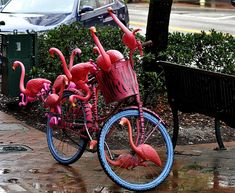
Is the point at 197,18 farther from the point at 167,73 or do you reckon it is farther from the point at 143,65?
the point at 167,73

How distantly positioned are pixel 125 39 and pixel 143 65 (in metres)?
3.25

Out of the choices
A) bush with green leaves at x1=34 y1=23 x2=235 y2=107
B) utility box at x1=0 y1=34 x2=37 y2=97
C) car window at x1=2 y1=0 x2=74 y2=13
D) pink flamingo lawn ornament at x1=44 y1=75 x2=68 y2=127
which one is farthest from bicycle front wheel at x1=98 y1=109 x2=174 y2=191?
car window at x1=2 y1=0 x2=74 y2=13

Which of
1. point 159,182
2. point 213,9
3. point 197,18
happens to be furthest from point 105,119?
point 213,9

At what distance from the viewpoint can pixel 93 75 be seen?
20.4 feet

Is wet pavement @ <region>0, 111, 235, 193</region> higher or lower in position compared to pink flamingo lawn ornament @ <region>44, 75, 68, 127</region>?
lower

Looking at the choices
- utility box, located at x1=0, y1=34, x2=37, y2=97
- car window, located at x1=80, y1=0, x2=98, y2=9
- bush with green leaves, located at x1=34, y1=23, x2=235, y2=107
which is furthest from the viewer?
car window, located at x1=80, y1=0, x2=98, y2=9

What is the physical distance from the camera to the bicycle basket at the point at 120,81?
5910 mm

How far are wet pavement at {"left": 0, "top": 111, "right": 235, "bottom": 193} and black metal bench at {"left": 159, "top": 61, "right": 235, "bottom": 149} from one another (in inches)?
17.2

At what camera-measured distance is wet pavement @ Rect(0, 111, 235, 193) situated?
5.89 meters

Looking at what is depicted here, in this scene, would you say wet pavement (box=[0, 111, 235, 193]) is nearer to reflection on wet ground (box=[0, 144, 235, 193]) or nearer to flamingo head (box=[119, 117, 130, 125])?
reflection on wet ground (box=[0, 144, 235, 193])

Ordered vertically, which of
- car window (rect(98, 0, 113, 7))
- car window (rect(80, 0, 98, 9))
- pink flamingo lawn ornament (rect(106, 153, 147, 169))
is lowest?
pink flamingo lawn ornament (rect(106, 153, 147, 169))

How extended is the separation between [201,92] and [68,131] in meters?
1.44

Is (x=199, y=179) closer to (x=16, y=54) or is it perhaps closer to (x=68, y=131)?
(x=68, y=131)

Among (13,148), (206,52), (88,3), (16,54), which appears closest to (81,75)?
(13,148)
